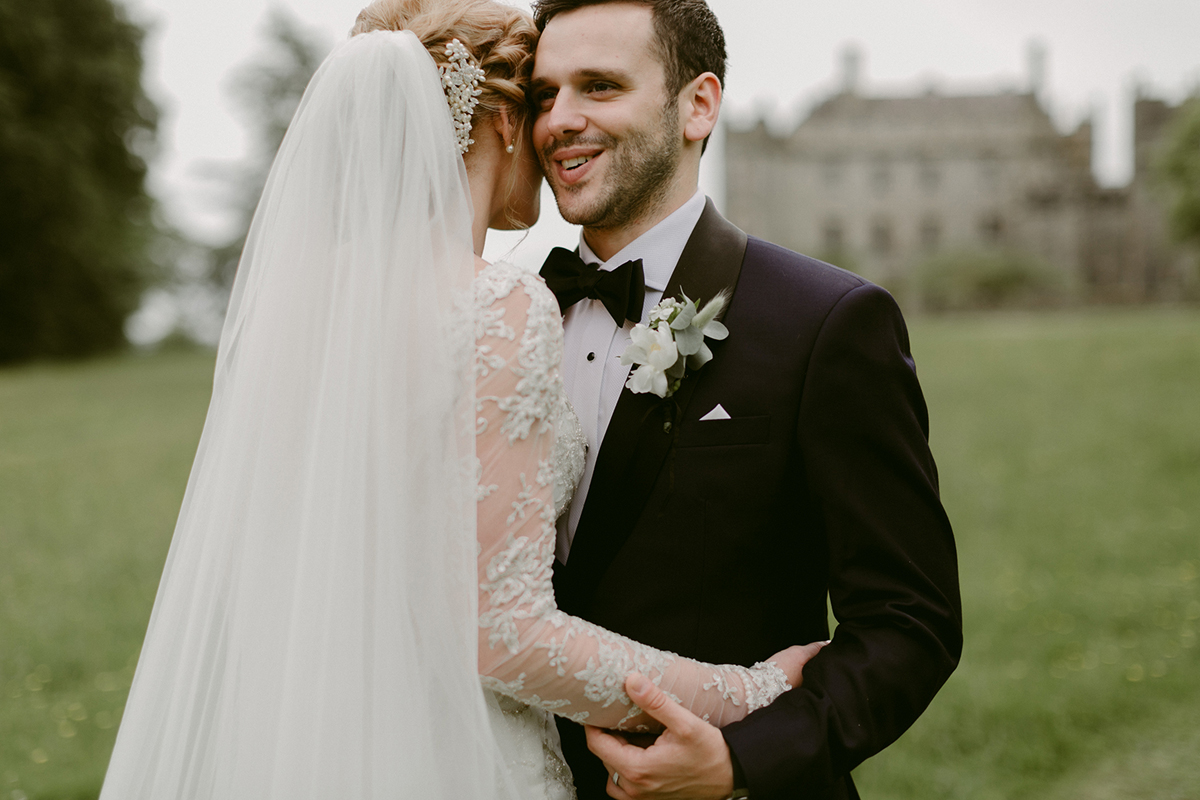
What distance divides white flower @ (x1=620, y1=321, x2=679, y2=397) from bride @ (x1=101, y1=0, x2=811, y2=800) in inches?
7.8

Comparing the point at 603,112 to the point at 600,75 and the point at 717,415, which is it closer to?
the point at 600,75

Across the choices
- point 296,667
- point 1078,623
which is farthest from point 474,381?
point 1078,623

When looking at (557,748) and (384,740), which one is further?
(557,748)

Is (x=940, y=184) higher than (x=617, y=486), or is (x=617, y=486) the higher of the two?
(x=940, y=184)

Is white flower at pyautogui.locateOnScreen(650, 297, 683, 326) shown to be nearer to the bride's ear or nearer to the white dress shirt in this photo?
the white dress shirt

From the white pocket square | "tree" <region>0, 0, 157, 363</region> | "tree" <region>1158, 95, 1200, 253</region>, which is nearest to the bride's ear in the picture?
the white pocket square

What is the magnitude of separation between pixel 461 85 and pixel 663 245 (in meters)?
0.65

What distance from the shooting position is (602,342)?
2.38 m

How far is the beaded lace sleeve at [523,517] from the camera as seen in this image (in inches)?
73.0

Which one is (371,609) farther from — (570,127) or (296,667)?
(570,127)

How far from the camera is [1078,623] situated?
698cm

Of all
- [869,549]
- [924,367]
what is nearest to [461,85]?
[869,549]

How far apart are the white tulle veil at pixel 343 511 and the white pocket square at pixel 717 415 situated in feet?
2.00

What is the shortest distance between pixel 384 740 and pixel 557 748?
53 cm
